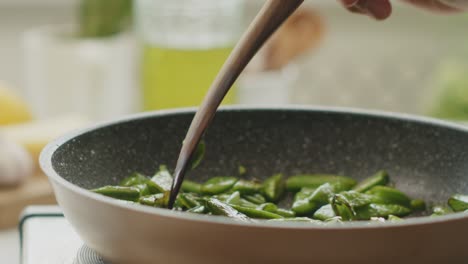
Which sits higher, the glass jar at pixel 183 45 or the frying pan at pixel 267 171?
the frying pan at pixel 267 171

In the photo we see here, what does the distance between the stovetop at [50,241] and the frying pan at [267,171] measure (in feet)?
0.25

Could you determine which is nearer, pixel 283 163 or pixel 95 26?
pixel 283 163

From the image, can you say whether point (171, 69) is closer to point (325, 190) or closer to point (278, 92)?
point (278, 92)

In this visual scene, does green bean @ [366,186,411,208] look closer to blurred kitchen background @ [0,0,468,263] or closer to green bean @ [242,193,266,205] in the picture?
green bean @ [242,193,266,205]

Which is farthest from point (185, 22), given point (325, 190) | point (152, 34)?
point (325, 190)

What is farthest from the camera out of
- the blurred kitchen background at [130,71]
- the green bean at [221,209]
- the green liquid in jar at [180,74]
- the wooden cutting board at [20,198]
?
the green liquid in jar at [180,74]

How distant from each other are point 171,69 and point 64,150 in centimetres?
107

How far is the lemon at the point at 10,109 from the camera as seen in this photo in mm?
1795

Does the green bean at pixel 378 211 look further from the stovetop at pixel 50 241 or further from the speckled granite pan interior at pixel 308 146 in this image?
the stovetop at pixel 50 241

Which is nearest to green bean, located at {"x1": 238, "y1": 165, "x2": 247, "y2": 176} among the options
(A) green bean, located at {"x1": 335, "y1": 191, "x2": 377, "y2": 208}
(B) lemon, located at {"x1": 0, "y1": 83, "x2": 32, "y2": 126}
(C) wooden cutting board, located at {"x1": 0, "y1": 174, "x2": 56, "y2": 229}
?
(A) green bean, located at {"x1": 335, "y1": 191, "x2": 377, "y2": 208}

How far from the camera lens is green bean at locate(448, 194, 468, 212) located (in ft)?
3.34

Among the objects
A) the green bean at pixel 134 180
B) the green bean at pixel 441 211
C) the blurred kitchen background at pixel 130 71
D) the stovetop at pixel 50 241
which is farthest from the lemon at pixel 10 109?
the green bean at pixel 441 211

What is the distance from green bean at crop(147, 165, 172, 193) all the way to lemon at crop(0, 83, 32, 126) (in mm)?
781

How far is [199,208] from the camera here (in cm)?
92
